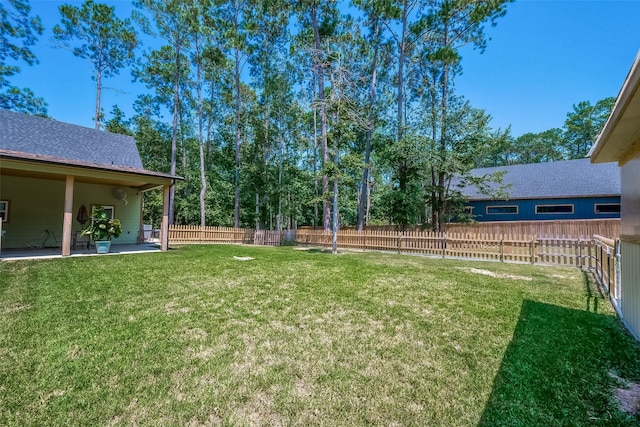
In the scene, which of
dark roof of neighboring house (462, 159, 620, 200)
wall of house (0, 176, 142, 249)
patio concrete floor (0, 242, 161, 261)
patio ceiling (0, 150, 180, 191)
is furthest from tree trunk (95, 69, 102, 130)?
dark roof of neighboring house (462, 159, 620, 200)

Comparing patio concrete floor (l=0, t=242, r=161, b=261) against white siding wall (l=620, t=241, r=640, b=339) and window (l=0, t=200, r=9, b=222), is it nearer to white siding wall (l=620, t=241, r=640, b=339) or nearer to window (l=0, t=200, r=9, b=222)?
window (l=0, t=200, r=9, b=222)


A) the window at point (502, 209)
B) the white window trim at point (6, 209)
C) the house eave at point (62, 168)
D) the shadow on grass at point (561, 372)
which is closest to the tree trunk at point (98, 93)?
the white window trim at point (6, 209)

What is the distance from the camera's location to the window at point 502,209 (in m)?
17.8

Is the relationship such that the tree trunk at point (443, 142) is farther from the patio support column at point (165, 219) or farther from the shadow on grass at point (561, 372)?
the patio support column at point (165, 219)

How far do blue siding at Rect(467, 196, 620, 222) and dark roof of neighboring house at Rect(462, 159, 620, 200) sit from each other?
391 mm

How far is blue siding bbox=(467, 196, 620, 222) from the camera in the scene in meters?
15.7

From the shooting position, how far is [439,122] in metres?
14.5

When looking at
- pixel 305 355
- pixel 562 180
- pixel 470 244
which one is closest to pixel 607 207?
pixel 562 180

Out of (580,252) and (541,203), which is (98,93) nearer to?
(580,252)

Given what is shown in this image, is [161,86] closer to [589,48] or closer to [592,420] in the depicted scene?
[589,48]

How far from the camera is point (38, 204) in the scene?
10.3 metres

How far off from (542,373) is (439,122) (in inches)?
558

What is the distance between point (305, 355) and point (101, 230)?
377 inches

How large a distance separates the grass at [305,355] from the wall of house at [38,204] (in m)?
7.57
